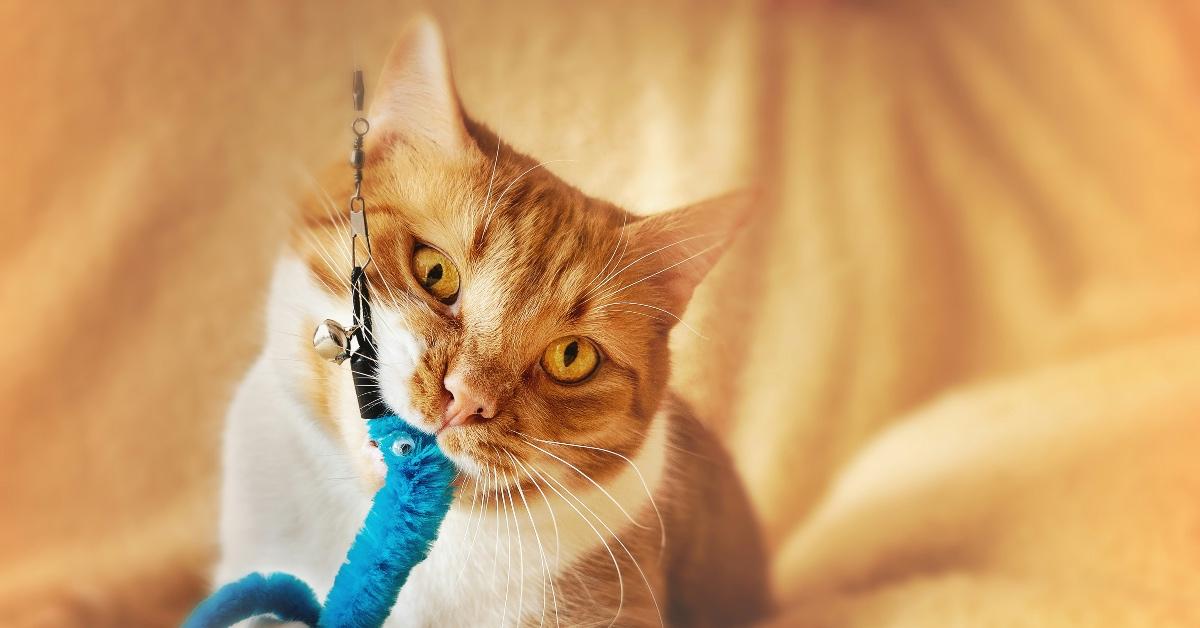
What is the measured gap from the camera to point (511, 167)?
888 mm

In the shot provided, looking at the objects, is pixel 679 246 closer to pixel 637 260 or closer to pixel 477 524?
pixel 637 260

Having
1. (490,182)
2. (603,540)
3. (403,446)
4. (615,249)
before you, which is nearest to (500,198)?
(490,182)

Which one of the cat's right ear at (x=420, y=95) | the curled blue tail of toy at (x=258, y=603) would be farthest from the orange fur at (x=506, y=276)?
the curled blue tail of toy at (x=258, y=603)

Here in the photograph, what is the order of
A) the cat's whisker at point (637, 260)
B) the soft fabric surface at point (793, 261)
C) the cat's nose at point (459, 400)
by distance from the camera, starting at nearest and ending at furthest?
the cat's nose at point (459, 400) → the cat's whisker at point (637, 260) → the soft fabric surface at point (793, 261)

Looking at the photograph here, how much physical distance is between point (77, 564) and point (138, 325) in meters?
0.27

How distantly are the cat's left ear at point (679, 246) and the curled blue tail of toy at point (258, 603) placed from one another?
426 millimetres

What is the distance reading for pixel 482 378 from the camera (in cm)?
77

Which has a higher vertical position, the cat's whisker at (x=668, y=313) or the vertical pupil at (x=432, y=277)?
the cat's whisker at (x=668, y=313)

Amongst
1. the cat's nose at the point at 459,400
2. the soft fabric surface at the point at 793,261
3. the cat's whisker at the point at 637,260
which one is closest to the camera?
the cat's nose at the point at 459,400

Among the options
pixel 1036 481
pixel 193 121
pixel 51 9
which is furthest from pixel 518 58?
pixel 1036 481

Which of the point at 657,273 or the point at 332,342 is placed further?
the point at 657,273

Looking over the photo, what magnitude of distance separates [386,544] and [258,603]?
134 mm

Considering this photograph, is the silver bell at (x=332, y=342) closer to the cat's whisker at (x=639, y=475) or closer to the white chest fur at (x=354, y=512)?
the white chest fur at (x=354, y=512)

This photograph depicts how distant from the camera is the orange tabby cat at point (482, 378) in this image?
79 cm
